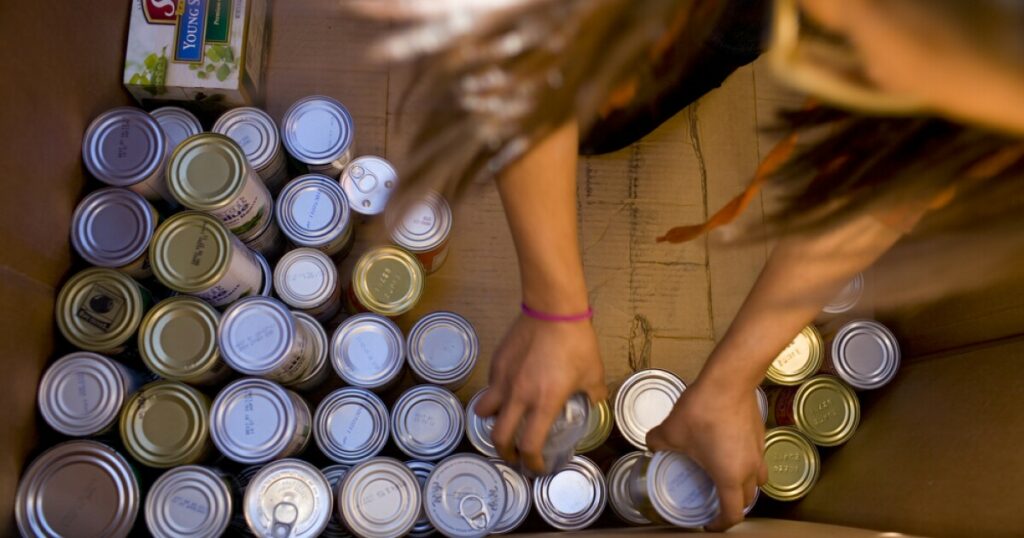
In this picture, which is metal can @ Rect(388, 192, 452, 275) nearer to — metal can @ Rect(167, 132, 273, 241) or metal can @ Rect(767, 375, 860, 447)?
metal can @ Rect(167, 132, 273, 241)

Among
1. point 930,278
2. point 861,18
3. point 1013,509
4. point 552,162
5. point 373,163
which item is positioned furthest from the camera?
point 373,163

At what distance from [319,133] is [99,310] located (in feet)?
1.56

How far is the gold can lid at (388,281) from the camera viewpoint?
1.32 metres

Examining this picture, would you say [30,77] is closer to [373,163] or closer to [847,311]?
[373,163]

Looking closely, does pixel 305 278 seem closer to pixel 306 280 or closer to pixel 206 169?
pixel 306 280

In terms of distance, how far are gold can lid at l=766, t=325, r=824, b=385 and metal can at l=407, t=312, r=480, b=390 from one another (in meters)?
0.54

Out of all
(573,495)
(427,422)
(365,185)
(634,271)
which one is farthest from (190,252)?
(634,271)

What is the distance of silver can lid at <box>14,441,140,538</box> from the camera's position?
1079mm

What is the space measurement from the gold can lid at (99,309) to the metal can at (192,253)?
0.07 meters

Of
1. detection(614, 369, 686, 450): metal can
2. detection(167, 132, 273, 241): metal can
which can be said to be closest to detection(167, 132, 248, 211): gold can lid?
detection(167, 132, 273, 241): metal can

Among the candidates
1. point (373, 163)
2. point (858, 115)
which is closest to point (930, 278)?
point (858, 115)

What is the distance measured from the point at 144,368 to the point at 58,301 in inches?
6.7

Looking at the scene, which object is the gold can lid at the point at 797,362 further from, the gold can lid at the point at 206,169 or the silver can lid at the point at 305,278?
the gold can lid at the point at 206,169

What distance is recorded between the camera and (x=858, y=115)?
1.61ft
